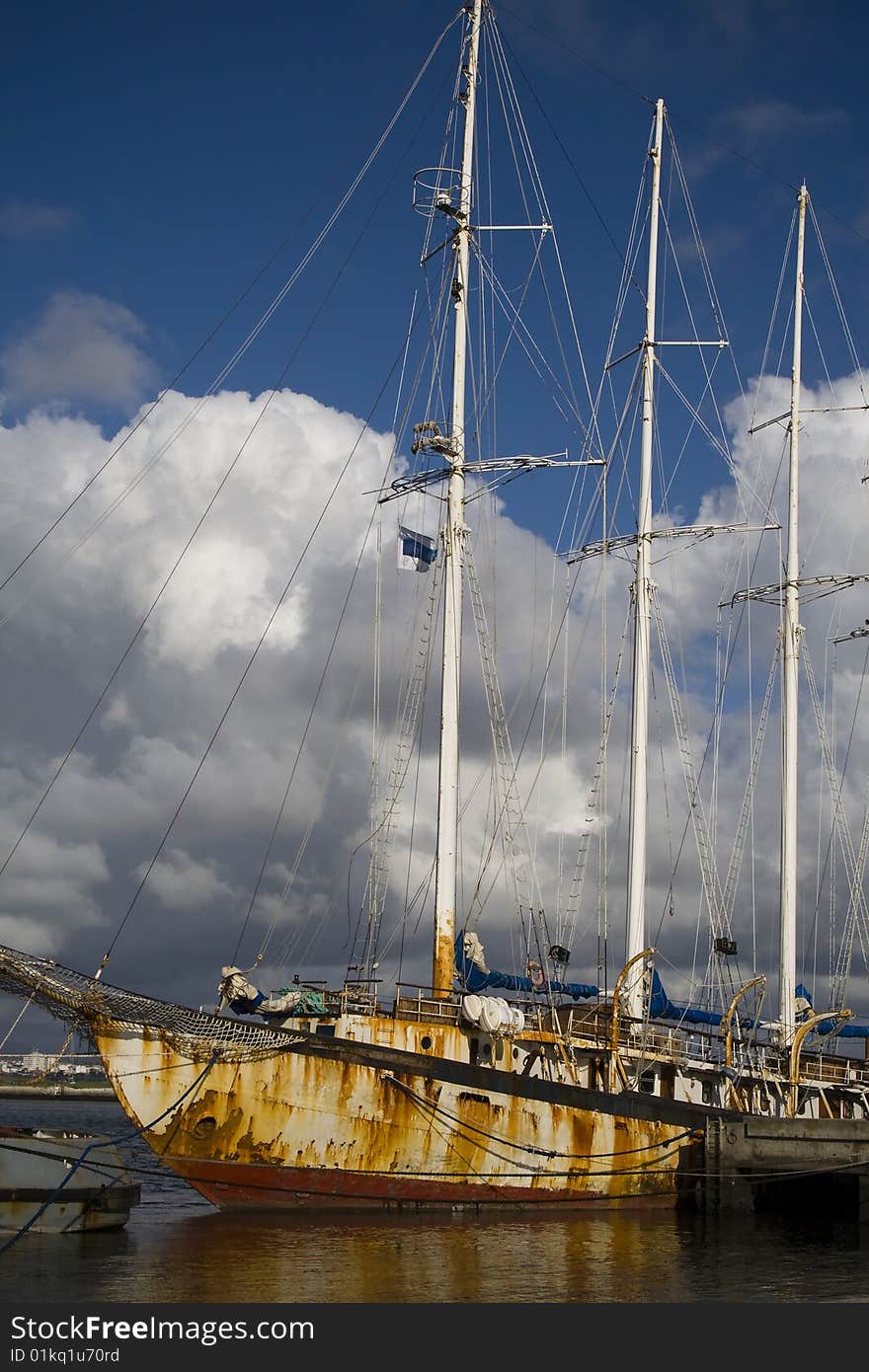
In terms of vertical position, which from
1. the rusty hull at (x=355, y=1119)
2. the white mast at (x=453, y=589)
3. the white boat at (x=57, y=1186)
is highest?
the white mast at (x=453, y=589)

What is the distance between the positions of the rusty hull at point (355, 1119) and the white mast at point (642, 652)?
9.29m

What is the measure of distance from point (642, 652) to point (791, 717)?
786 cm

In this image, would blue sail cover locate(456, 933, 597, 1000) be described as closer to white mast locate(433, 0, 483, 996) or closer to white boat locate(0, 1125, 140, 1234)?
white mast locate(433, 0, 483, 996)

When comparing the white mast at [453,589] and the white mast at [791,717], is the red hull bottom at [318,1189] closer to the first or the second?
the white mast at [453,589]

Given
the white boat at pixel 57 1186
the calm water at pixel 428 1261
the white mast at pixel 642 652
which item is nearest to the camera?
the calm water at pixel 428 1261

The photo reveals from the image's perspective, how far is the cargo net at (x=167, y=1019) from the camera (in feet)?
113

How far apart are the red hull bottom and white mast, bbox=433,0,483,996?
5814 millimetres

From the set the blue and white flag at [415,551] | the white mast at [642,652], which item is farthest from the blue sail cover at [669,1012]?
the blue and white flag at [415,551]

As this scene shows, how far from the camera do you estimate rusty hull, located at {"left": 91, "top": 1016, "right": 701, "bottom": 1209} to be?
34406 millimetres

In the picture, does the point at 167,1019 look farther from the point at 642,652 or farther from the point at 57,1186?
the point at 642,652

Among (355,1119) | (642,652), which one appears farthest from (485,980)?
(642,652)

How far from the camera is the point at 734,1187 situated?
1599 inches

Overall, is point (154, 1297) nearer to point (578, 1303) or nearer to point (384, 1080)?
point (578, 1303)

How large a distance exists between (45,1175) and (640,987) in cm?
2340
